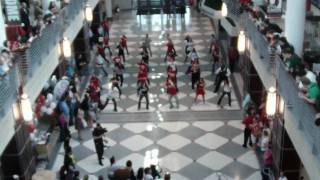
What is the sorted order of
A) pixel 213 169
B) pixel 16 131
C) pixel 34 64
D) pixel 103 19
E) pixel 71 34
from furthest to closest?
pixel 103 19
pixel 71 34
pixel 213 169
pixel 34 64
pixel 16 131

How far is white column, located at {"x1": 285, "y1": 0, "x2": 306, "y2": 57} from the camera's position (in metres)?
13.3

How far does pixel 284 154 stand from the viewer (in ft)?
42.9

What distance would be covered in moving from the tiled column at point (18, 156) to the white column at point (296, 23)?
7.20 meters

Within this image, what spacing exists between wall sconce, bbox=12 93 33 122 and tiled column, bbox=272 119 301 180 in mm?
6071

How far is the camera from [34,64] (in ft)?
46.0

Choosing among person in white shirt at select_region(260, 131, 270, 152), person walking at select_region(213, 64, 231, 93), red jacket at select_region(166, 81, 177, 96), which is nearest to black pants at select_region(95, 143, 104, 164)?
red jacket at select_region(166, 81, 177, 96)

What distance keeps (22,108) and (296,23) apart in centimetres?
713

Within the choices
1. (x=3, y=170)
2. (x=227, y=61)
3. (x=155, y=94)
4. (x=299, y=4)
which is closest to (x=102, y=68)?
(x=155, y=94)

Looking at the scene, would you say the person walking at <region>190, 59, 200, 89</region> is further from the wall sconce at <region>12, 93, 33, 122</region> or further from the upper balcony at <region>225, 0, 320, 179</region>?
the wall sconce at <region>12, 93, 33, 122</region>

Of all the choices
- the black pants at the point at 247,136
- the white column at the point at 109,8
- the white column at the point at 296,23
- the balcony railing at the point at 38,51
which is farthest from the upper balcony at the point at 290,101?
the white column at the point at 109,8

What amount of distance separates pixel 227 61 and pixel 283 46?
957 cm

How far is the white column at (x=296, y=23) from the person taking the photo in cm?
1334

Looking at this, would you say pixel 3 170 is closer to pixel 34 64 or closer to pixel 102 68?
pixel 34 64

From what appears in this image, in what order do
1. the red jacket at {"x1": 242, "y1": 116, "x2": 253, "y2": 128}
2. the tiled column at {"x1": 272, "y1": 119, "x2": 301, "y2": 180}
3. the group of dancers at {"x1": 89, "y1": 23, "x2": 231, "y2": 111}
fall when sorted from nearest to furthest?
the tiled column at {"x1": 272, "y1": 119, "x2": 301, "y2": 180} → the red jacket at {"x1": 242, "y1": 116, "x2": 253, "y2": 128} → the group of dancers at {"x1": 89, "y1": 23, "x2": 231, "y2": 111}
